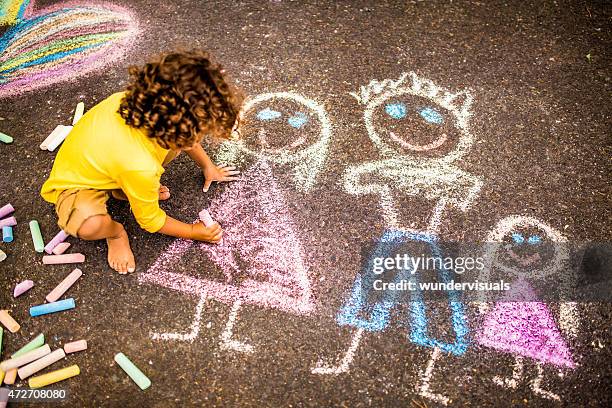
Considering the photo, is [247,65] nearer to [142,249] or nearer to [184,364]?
[142,249]

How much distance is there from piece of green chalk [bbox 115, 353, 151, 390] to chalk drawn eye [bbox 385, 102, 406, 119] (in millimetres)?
2107

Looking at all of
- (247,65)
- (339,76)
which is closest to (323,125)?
(339,76)

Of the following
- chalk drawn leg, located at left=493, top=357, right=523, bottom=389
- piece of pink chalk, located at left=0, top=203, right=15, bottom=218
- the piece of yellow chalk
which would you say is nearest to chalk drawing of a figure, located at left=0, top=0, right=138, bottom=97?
piece of pink chalk, located at left=0, top=203, right=15, bottom=218

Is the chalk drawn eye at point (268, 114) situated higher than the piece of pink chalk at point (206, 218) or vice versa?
the chalk drawn eye at point (268, 114)

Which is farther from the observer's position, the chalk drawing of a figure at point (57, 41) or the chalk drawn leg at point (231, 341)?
the chalk drawing of a figure at point (57, 41)

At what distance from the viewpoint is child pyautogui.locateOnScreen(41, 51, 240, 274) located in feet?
7.29

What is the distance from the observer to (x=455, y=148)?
326 cm

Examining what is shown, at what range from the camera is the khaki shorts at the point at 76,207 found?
2547 mm

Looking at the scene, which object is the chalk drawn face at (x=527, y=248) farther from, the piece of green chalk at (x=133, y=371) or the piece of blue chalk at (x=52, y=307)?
the piece of blue chalk at (x=52, y=307)

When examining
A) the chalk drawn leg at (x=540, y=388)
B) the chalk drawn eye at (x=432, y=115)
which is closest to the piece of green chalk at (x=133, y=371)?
the chalk drawn leg at (x=540, y=388)

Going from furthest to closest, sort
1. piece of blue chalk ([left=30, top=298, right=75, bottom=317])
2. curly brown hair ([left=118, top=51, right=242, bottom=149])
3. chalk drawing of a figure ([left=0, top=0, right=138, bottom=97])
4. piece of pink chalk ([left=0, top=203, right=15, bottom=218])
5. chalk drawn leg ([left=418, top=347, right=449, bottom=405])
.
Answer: chalk drawing of a figure ([left=0, top=0, right=138, bottom=97]), piece of pink chalk ([left=0, top=203, right=15, bottom=218]), piece of blue chalk ([left=30, top=298, right=75, bottom=317]), chalk drawn leg ([left=418, top=347, right=449, bottom=405]), curly brown hair ([left=118, top=51, right=242, bottom=149])

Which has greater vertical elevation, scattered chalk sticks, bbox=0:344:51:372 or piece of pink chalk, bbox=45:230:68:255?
piece of pink chalk, bbox=45:230:68:255

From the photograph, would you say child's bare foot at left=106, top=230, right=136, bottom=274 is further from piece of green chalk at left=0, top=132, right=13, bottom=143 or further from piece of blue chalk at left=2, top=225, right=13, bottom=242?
piece of green chalk at left=0, top=132, right=13, bottom=143

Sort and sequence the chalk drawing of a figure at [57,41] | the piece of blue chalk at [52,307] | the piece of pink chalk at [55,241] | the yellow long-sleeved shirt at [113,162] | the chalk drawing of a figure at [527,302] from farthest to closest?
the chalk drawing of a figure at [57,41] < the piece of pink chalk at [55,241] < the piece of blue chalk at [52,307] < the chalk drawing of a figure at [527,302] < the yellow long-sleeved shirt at [113,162]
